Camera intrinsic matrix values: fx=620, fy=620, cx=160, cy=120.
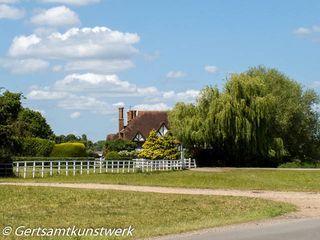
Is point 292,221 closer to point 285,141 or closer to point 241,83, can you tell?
point 241,83

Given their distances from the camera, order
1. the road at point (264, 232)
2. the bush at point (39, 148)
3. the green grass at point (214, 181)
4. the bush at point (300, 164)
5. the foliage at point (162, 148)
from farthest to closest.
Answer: the foliage at point (162, 148), the bush at point (39, 148), the bush at point (300, 164), the green grass at point (214, 181), the road at point (264, 232)

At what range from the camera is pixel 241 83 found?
2667 inches

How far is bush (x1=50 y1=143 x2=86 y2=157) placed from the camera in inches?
2820

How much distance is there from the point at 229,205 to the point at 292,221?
5004mm

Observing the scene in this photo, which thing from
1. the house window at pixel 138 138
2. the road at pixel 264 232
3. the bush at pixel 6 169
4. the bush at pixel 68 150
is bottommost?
the road at pixel 264 232

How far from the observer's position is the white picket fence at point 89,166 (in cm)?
4144

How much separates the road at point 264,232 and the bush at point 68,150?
56.9 m

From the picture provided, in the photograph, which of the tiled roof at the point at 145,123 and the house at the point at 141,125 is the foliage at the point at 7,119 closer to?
the house at the point at 141,125

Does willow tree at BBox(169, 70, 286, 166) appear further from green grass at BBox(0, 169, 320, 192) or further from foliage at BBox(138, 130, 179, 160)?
green grass at BBox(0, 169, 320, 192)

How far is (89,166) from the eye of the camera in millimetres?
47094

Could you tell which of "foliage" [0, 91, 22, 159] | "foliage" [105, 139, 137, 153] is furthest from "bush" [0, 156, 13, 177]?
"foliage" [105, 139, 137, 153]

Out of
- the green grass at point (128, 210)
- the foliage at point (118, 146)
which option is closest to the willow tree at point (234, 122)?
the foliage at point (118, 146)

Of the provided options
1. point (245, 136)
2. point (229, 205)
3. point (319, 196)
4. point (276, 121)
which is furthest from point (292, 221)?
point (276, 121)

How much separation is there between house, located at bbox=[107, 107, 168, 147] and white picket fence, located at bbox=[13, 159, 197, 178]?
3998 centimetres
